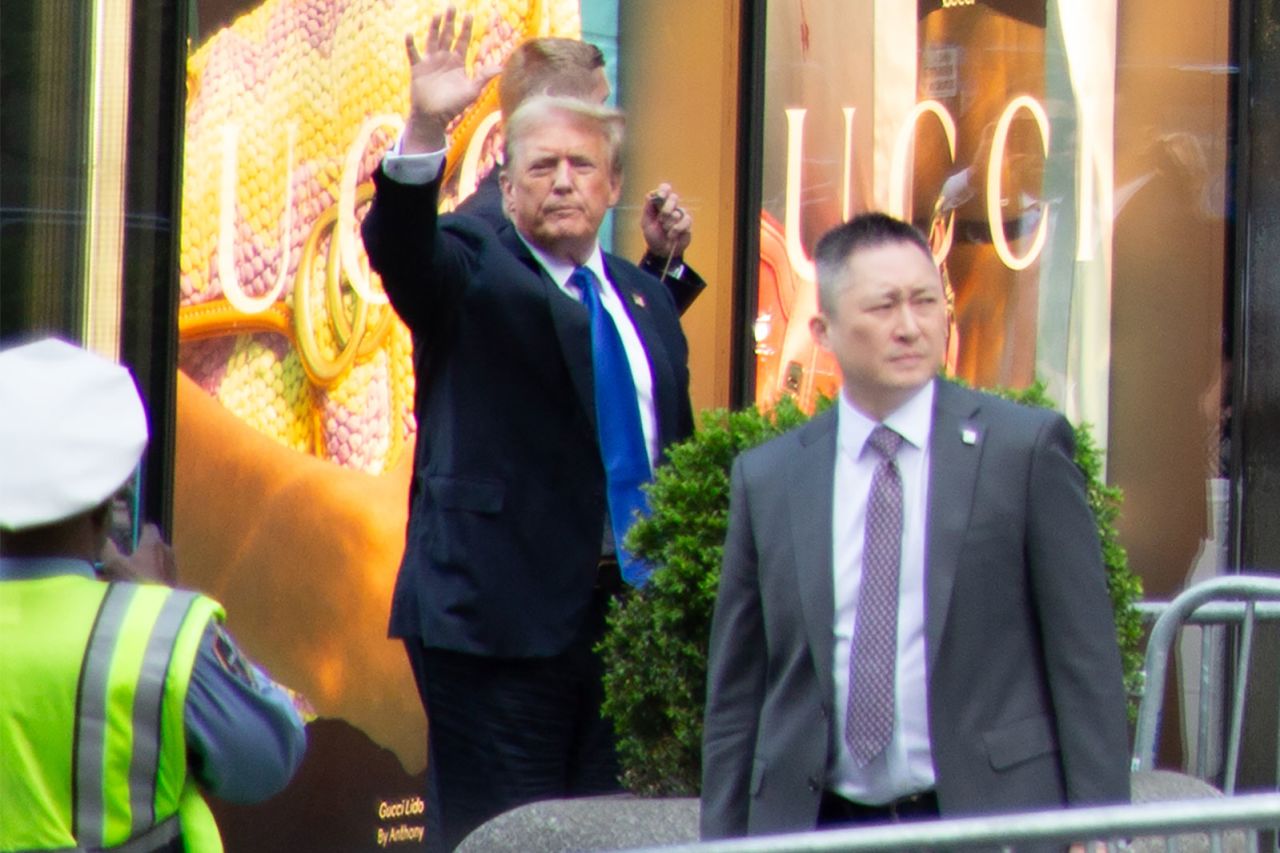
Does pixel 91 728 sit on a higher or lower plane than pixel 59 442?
lower

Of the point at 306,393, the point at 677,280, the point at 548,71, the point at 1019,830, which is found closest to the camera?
the point at 1019,830

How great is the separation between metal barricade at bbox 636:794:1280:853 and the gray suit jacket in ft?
2.31

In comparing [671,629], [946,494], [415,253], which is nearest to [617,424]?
[671,629]

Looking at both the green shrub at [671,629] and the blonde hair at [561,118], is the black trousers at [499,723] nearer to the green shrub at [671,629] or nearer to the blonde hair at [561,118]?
the green shrub at [671,629]

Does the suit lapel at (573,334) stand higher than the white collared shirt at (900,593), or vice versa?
the suit lapel at (573,334)

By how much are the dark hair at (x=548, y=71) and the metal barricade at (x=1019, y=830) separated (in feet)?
8.23

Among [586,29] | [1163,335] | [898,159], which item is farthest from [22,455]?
[1163,335]

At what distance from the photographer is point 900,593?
3674mm

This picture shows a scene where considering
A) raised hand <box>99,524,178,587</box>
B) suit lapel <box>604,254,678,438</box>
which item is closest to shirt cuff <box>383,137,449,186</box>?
suit lapel <box>604,254,678,438</box>

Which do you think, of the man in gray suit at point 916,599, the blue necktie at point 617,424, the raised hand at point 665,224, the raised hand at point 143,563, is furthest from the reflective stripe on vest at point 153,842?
the raised hand at point 665,224

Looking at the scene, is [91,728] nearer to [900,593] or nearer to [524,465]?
[900,593]

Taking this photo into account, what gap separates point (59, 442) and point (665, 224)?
2743 millimetres

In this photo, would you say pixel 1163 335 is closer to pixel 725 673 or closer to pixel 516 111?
pixel 516 111

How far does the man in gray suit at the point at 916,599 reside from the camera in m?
3.63
